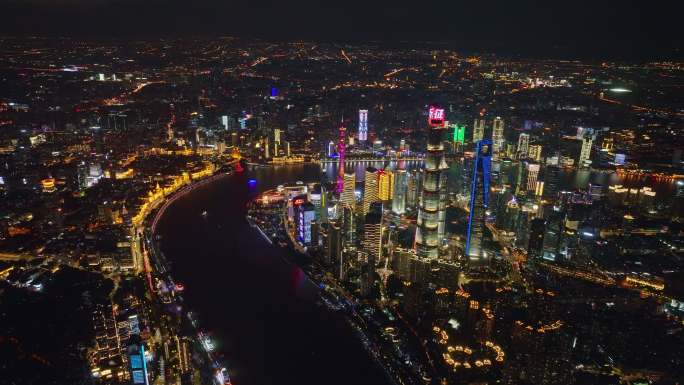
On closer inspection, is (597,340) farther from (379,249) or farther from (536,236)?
(379,249)

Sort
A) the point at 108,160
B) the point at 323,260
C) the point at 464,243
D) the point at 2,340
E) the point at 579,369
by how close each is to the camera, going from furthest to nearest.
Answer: the point at 108,160
the point at 464,243
the point at 323,260
the point at 2,340
the point at 579,369

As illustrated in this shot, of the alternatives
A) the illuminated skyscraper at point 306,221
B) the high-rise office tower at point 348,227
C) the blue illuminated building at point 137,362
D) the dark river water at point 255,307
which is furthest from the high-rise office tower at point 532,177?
the blue illuminated building at point 137,362

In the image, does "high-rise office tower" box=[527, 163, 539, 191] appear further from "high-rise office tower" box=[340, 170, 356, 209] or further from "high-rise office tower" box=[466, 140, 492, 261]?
"high-rise office tower" box=[340, 170, 356, 209]

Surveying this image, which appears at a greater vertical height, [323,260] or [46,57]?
[46,57]

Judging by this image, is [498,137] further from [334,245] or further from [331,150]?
[334,245]

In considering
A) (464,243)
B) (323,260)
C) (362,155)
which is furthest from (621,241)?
(362,155)

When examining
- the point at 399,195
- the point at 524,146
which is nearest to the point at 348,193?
the point at 399,195
